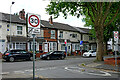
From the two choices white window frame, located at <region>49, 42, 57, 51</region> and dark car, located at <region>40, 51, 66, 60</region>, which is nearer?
dark car, located at <region>40, 51, 66, 60</region>

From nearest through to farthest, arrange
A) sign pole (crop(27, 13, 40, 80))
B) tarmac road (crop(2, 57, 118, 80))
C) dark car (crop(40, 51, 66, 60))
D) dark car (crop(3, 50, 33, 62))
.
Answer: sign pole (crop(27, 13, 40, 80))
tarmac road (crop(2, 57, 118, 80))
dark car (crop(3, 50, 33, 62))
dark car (crop(40, 51, 66, 60))

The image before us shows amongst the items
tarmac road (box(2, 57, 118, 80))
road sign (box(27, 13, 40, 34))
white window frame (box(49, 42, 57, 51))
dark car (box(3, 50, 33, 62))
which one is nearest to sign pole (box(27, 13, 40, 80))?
road sign (box(27, 13, 40, 34))

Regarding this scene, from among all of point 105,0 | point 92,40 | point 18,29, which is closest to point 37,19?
point 105,0

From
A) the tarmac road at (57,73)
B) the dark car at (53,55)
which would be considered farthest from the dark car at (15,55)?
the tarmac road at (57,73)

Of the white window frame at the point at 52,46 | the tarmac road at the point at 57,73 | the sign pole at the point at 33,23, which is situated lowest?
the tarmac road at the point at 57,73

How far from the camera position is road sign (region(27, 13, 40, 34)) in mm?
6668

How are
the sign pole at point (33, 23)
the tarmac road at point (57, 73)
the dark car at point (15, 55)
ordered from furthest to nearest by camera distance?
the dark car at point (15, 55) → the tarmac road at point (57, 73) → the sign pole at point (33, 23)

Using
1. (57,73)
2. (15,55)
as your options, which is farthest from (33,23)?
(15,55)

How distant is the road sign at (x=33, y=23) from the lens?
6.67m

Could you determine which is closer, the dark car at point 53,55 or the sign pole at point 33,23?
the sign pole at point 33,23

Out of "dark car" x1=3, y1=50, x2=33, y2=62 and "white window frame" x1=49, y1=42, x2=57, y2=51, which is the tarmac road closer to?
"dark car" x1=3, y1=50, x2=33, y2=62

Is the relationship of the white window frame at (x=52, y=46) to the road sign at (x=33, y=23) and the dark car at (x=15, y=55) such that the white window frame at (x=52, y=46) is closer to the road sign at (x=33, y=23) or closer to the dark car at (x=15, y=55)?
the dark car at (x=15, y=55)

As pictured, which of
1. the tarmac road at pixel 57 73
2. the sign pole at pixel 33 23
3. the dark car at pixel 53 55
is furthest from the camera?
the dark car at pixel 53 55

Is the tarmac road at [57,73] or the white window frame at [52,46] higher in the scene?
the white window frame at [52,46]
